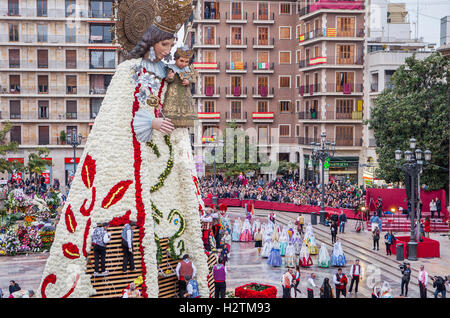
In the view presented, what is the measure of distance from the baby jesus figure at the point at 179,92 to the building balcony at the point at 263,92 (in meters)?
40.7

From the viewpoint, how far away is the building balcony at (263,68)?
2166 inches

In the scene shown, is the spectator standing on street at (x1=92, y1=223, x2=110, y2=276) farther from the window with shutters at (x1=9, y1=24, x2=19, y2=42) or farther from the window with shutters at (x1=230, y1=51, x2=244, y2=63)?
the window with shutters at (x1=230, y1=51, x2=244, y2=63)

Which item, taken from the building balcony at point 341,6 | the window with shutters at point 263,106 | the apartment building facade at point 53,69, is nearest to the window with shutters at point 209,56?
the window with shutters at point 263,106

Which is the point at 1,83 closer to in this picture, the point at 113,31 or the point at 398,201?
the point at 398,201

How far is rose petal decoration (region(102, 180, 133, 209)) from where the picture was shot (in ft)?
45.6

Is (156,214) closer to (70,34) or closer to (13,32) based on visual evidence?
(70,34)

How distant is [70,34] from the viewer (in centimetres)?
5125

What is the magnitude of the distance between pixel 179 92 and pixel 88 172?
305 centimetres

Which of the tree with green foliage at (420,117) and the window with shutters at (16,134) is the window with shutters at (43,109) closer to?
the window with shutters at (16,134)

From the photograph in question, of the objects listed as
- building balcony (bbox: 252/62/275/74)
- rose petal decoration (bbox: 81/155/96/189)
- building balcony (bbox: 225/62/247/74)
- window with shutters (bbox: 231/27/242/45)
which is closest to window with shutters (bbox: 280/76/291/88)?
building balcony (bbox: 252/62/275/74)

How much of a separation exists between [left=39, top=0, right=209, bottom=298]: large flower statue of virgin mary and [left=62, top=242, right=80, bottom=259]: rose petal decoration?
0.01 m

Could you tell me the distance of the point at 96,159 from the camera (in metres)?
14.1

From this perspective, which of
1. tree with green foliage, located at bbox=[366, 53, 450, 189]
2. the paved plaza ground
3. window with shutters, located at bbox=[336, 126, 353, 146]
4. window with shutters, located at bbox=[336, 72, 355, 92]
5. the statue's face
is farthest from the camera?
window with shutters, located at bbox=[336, 126, 353, 146]
